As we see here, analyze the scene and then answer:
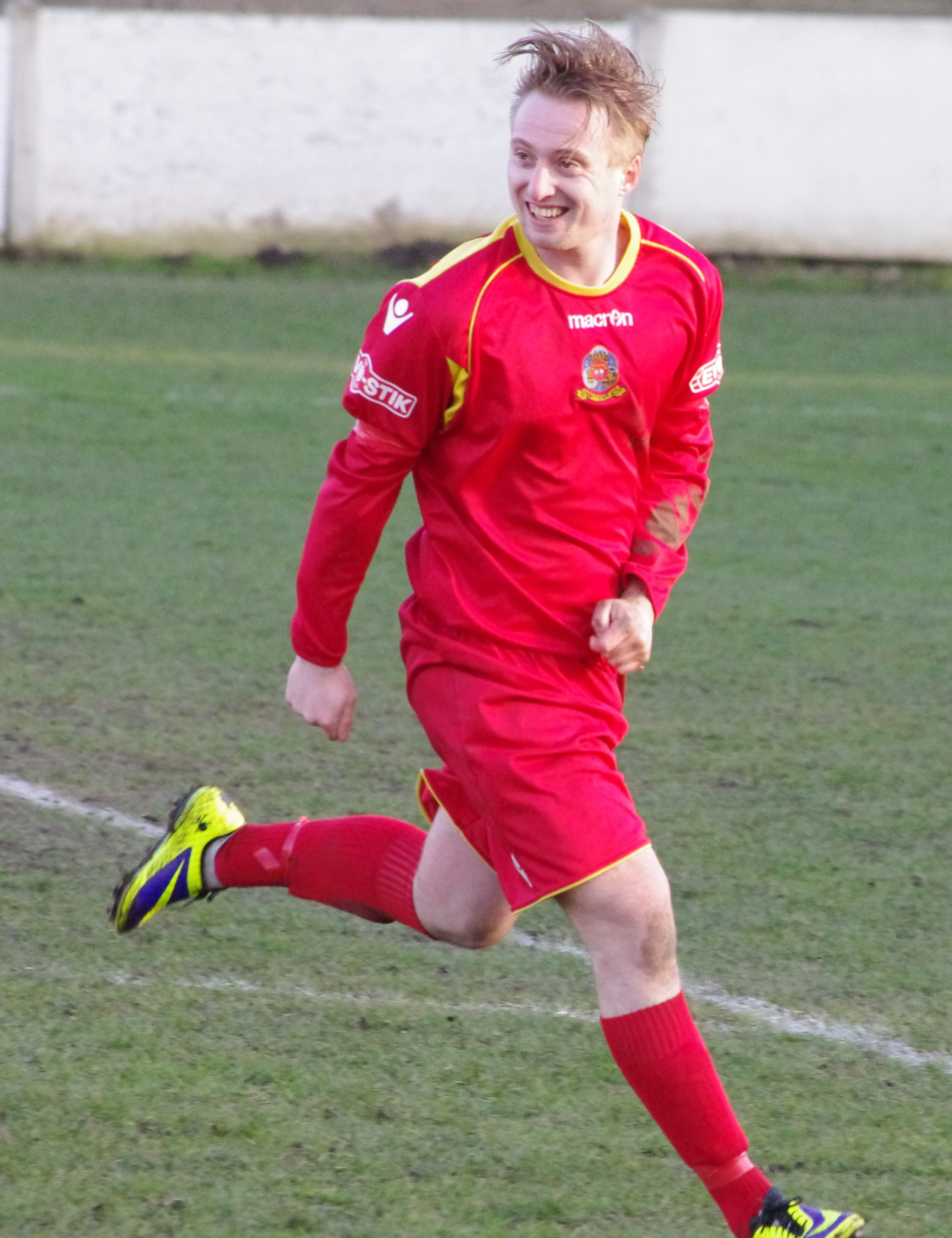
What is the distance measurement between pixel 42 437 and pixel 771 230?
8958mm

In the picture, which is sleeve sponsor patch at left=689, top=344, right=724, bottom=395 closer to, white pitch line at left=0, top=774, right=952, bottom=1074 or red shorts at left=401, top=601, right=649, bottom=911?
red shorts at left=401, top=601, right=649, bottom=911

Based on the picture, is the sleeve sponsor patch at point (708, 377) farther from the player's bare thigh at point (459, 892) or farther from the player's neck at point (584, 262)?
the player's bare thigh at point (459, 892)

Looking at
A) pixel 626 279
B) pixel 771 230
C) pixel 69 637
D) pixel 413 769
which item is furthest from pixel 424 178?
pixel 626 279

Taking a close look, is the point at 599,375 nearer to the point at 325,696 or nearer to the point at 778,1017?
the point at 325,696

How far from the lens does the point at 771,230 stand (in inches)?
664

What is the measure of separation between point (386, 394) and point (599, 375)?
0.32m

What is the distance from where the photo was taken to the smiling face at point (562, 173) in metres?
2.90

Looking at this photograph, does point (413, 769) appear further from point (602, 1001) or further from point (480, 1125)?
point (602, 1001)

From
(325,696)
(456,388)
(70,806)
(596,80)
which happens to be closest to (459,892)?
(325,696)

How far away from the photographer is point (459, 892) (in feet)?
10.6

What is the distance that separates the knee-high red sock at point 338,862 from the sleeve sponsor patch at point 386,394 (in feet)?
2.98

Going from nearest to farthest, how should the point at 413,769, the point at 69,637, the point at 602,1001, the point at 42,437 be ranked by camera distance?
the point at 602,1001
the point at 413,769
the point at 69,637
the point at 42,437

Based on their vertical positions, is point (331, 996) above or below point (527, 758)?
below

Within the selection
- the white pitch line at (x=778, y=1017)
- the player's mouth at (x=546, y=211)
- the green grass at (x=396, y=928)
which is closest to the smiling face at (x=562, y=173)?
the player's mouth at (x=546, y=211)
